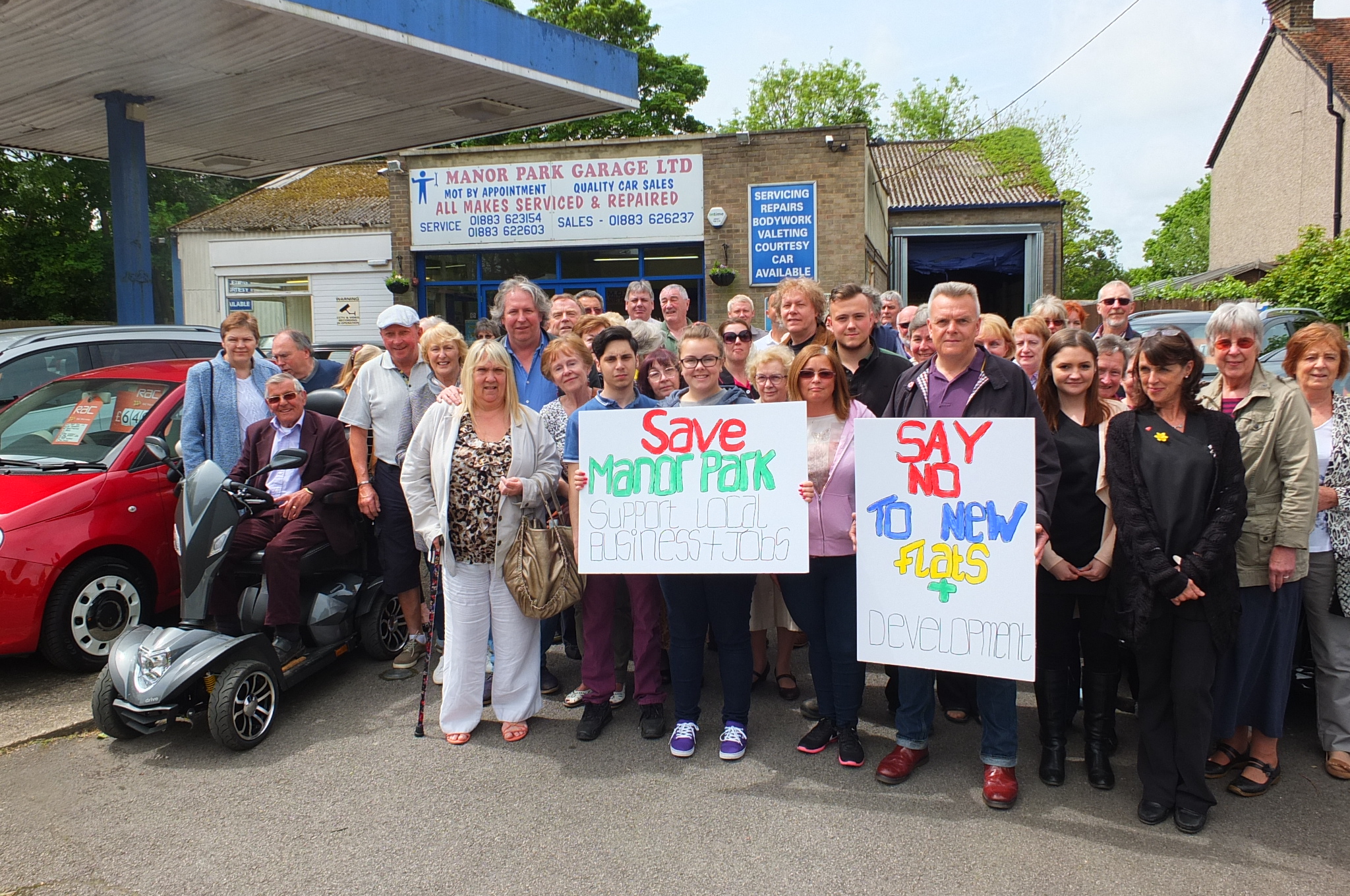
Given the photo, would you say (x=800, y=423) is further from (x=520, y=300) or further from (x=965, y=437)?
(x=520, y=300)

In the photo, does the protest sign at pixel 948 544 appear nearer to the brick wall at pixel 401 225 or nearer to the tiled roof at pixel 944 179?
the brick wall at pixel 401 225

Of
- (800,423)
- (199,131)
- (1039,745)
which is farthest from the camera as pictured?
(199,131)

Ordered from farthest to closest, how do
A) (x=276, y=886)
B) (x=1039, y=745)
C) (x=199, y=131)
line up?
(x=199, y=131), (x=1039, y=745), (x=276, y=886)

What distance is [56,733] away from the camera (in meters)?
4.57

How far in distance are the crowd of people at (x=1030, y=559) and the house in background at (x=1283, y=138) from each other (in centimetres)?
2837

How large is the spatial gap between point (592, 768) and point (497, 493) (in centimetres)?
138

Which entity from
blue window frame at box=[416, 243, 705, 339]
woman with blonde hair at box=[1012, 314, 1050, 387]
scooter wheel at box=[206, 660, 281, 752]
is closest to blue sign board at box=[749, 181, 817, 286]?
blue window frame at box=[416, 243, 705, 339]

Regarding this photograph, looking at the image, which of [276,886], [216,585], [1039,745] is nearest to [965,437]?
[1039,745]

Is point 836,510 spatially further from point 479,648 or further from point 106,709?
point 106,709

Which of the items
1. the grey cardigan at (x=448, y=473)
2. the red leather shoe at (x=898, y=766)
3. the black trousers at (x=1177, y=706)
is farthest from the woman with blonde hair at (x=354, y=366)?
the black trousers at (x=1177, y=706)

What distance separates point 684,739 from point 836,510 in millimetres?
1313

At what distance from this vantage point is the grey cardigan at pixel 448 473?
444 cm

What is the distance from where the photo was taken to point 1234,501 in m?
3.43

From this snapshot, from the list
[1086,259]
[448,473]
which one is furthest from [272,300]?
[1086,259]
